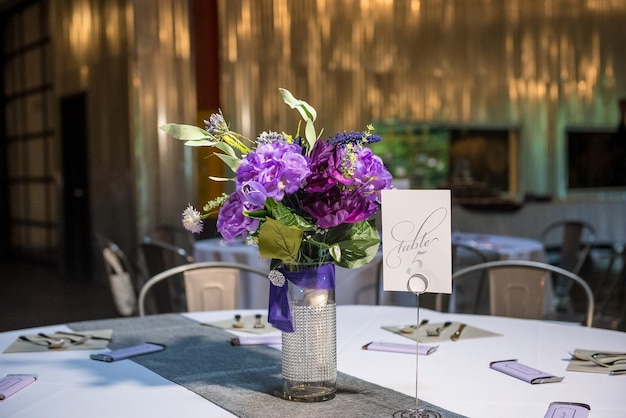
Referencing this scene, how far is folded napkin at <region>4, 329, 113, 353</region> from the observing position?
1947 millimetres

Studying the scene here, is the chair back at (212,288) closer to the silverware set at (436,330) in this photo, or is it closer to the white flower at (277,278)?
the silverware set at (436,330)

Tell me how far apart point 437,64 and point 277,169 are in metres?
9.11

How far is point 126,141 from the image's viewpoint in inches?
Answer: 316

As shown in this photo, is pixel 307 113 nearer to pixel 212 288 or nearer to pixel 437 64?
pixel 212 288

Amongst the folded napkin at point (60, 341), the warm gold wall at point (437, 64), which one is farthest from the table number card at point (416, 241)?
the warm gold wall at point (437, 64)

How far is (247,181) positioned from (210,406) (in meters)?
0.43

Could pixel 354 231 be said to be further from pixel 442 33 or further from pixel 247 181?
pixel 442 33

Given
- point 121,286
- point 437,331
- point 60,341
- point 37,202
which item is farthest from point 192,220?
point 37,202

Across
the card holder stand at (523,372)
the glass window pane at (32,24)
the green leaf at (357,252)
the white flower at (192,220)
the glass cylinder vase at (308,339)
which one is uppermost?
the glass window pane at (32,24)

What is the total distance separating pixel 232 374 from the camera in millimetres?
1681

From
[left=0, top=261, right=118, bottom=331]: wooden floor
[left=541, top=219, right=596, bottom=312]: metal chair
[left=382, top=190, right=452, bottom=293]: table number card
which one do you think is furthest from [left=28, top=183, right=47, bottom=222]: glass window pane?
[left=382, top=190, right=452, bottom=293]: table number card

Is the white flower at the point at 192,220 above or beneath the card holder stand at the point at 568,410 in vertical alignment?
above

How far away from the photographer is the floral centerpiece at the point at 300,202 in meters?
1.41

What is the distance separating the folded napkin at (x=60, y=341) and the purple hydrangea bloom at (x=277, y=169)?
805 millimetres
